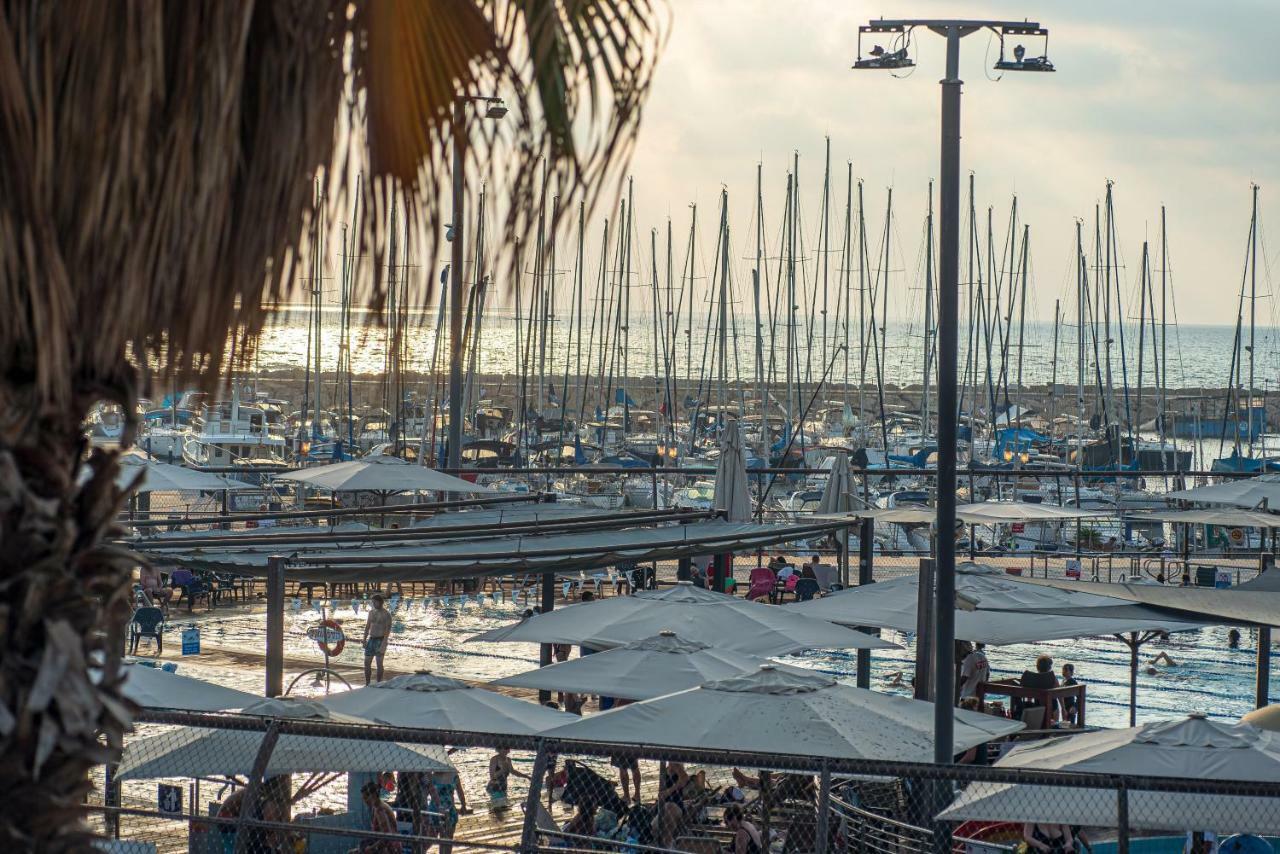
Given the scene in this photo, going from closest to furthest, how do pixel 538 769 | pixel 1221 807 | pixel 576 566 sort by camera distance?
pixel 538 769 → pixel 1221 807 → pixel 576 566

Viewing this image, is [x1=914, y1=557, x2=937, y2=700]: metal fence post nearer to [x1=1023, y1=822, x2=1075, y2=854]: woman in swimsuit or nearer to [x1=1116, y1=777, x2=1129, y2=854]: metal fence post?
[x1=1023, y1=822, x2=1075, y2=854]: woman in swimsuit

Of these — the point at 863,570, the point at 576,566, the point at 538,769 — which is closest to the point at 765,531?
the point at 863,570

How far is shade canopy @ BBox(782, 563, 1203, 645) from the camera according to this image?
1549cm

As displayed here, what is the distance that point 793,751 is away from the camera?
10984mm

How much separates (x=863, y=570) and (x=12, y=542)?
53.7 feet

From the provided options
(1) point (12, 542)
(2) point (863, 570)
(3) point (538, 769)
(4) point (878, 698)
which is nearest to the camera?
(1) point (12, 542)

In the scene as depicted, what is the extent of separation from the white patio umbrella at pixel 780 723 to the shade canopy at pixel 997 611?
310cm

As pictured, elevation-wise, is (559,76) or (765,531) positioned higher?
(559,76)

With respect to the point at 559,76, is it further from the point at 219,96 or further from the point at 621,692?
the point at 621,692

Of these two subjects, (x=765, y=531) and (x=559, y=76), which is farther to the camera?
(x=765, y=531)

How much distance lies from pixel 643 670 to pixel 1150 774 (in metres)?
4.74

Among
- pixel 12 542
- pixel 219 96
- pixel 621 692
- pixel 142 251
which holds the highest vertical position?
pixel 219 96

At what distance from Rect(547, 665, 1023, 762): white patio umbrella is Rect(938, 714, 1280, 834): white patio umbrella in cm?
73

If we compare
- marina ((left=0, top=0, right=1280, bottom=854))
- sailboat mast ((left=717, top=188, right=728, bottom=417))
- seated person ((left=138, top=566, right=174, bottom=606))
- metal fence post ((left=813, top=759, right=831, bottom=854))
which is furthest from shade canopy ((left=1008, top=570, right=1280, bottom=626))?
sailboat mast ((left=717, top=188, right=728, bottom=417))
